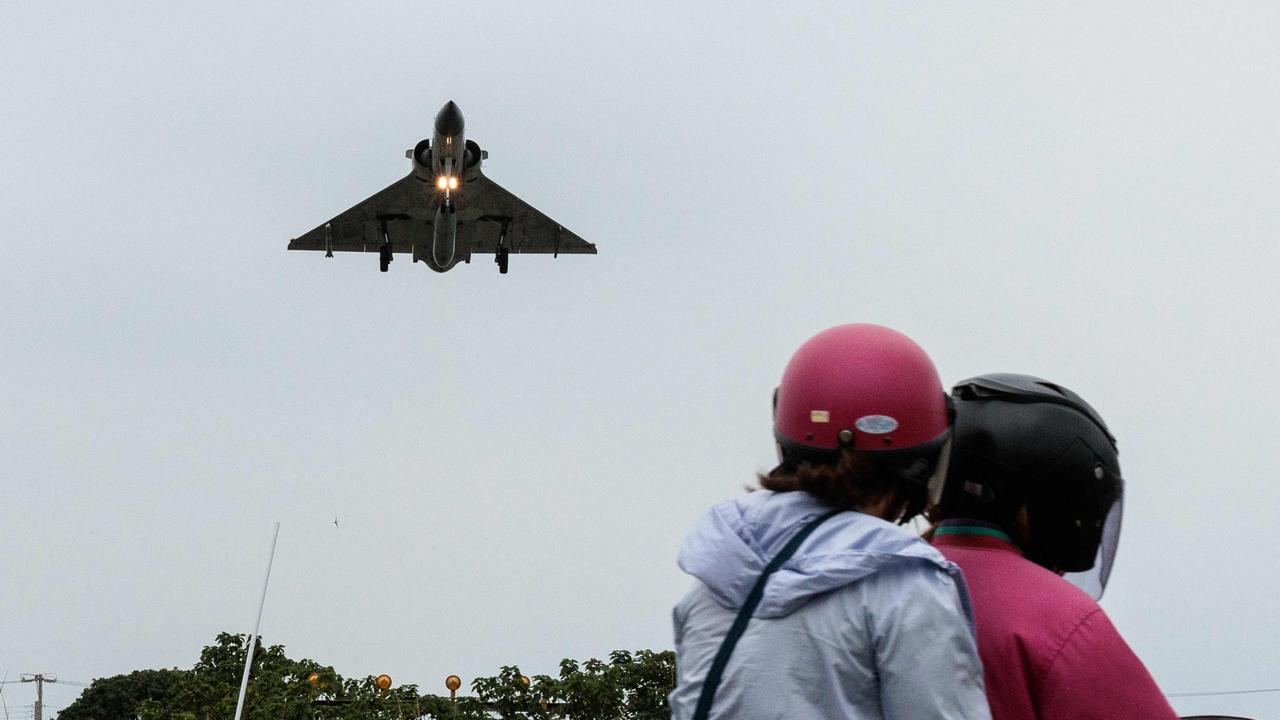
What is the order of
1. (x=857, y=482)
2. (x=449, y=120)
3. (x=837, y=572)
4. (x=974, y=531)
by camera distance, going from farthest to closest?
(x=449, y=120) → (x=974, y=531) → (x=857, y=482) → (x=837, y=572)

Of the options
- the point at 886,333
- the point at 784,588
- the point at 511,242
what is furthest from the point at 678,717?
the point at 511,242

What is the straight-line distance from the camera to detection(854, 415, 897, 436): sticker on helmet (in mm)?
2682

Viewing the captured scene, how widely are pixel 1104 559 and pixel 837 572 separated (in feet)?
4.31

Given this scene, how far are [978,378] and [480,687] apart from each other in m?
20.0

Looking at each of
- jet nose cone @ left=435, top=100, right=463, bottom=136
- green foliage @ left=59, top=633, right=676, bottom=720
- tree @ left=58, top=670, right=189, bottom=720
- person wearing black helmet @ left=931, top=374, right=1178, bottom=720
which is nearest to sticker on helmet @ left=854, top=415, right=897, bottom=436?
person wearing black helmet @ left=931, top=374, right=1178, bottom=720

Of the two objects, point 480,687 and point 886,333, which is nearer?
point 886,333

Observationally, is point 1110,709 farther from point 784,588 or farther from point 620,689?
point 620,689

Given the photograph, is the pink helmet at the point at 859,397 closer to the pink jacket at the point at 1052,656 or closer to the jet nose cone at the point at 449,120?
the pink jacket at the point at 1052,656

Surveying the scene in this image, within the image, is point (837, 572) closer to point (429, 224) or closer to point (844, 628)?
point (844, 628)

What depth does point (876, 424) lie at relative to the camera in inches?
106

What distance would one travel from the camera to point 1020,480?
3.02m

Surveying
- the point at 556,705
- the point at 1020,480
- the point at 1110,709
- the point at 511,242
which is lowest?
the point at 556,705

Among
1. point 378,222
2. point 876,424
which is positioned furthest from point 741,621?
point 378,222

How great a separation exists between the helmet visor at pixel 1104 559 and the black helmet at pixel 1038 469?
11cm
